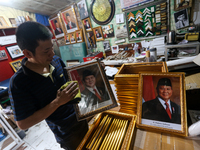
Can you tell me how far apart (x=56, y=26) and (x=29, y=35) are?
4.30 meters

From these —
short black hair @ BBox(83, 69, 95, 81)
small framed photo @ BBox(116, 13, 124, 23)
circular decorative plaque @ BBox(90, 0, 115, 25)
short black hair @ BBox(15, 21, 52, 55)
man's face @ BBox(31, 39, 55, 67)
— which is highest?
circular decorative plaque @ BBox(90, 0, 115, 25)

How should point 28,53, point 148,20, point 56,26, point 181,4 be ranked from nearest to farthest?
point 28,53
point 181,4
point 148,20
point 56,26

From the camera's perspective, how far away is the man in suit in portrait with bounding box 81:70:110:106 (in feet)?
2.63

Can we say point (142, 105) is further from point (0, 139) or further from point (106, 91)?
point (0, 139)

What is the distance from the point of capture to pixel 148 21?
2.55 metres

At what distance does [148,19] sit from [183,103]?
2600 millimetres

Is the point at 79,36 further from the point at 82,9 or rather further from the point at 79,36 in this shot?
the point at 82,9

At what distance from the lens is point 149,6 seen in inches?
95.3

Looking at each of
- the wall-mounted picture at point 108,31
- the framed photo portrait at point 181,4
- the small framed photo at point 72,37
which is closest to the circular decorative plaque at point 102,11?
the wall-mounted picture at point 108,31

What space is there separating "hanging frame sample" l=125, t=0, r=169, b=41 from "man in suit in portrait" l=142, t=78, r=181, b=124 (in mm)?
2404

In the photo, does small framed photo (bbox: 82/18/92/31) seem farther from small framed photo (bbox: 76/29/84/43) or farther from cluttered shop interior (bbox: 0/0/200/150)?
cluttered shop interior (bbox: 0/0/200/150)

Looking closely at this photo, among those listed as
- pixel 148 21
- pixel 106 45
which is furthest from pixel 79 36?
pixel 148 21

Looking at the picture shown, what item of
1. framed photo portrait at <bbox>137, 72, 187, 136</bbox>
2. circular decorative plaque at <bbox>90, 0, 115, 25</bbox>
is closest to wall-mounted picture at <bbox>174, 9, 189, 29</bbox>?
circular decorative plaque at <bbox>90, 0, 115, 25</bbox>

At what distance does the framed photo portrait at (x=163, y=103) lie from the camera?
2.03 feet
